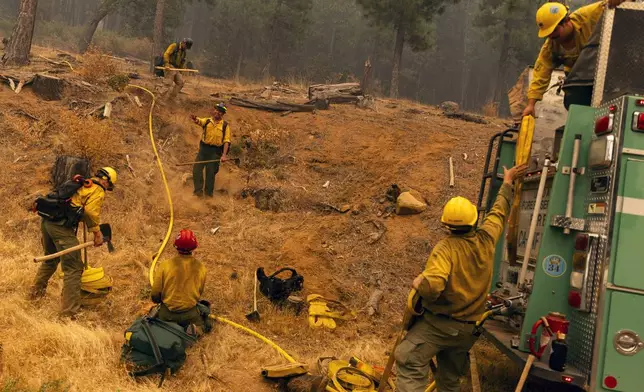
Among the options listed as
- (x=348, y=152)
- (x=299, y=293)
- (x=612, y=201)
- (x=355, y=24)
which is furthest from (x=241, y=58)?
(x=612, y=201)

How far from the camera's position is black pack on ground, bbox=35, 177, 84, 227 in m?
5.79

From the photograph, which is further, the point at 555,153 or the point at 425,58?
the point at 425,58

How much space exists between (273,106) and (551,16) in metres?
10.3

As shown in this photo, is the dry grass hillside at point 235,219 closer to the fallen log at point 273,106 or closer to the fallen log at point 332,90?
the fallen log at point 273,106

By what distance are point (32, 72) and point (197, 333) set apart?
11.1m

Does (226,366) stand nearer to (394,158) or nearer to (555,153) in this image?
(555,153)

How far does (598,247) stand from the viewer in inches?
149

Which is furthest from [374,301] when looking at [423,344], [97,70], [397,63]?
[397,63]

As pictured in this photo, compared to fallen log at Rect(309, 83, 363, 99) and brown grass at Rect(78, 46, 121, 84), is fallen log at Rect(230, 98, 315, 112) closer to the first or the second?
fallen log at Rect(309, 83, 363, 99)

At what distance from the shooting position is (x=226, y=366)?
5246 millimetres

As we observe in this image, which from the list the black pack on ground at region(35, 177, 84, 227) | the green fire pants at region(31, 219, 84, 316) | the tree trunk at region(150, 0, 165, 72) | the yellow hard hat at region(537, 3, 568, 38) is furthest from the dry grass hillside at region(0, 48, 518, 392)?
the tree trunk at region(150, 0, 165, 72)

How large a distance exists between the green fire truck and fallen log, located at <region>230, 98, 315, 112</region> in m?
10.9

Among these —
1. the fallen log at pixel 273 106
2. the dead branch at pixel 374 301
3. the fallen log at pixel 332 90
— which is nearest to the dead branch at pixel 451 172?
the dead branch at pixel 374 301

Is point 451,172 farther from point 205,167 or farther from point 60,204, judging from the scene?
point 60,204
